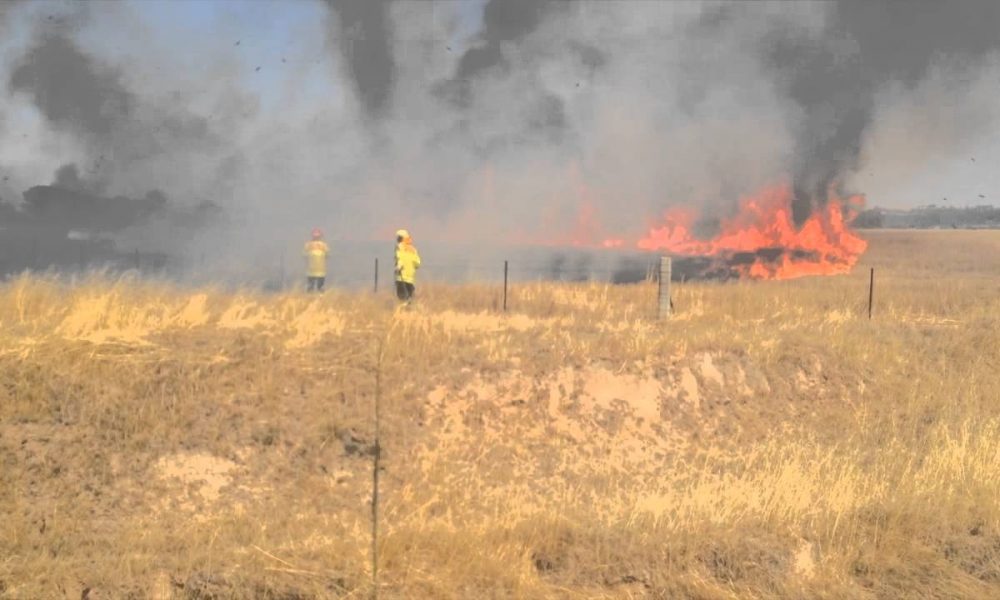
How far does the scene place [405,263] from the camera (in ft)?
47.8

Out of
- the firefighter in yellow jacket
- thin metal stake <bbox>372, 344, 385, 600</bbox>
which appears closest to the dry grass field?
thin metal stake <bbox>372, 344, 385, 600</bbox>

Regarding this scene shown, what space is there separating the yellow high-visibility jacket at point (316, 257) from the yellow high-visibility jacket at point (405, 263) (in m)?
3.07

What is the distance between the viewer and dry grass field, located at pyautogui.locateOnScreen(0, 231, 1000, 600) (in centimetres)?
491

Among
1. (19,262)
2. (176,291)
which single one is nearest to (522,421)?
(176,291)

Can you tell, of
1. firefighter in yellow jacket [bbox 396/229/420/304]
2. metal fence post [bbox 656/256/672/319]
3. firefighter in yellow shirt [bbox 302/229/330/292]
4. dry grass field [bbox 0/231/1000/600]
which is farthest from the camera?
firefighter in yellow shirt [bbox 302/229/330/292]

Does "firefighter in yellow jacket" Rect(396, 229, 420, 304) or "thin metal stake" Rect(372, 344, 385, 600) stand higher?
"firefighter in yellow jacket" Rect(396, 229, 420, 304)

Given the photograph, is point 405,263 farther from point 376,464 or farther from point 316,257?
point 376,464

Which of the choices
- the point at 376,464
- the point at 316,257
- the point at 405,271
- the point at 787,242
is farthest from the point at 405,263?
the point at 787,242

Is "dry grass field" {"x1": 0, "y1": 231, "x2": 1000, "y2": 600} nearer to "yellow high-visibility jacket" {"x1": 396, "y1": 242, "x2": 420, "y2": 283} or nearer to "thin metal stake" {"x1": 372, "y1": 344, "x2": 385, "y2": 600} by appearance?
"thin metal stake" {"x1": 372, "y1": 344, "x2": 385, "y2": 600}

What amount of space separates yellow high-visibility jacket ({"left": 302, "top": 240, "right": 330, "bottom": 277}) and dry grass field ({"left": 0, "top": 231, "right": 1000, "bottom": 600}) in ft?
11.9

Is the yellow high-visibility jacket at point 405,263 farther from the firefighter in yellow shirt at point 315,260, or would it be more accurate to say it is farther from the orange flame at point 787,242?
the orange flame at point 787,242

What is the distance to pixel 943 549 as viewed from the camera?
17.7 feet

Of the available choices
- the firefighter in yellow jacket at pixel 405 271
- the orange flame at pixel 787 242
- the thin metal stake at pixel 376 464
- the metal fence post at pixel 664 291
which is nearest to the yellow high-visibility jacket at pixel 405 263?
the firefighter in yellow jacket at pixel 405 271

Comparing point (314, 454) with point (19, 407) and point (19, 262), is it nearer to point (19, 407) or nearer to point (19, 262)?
point (19, 407)
